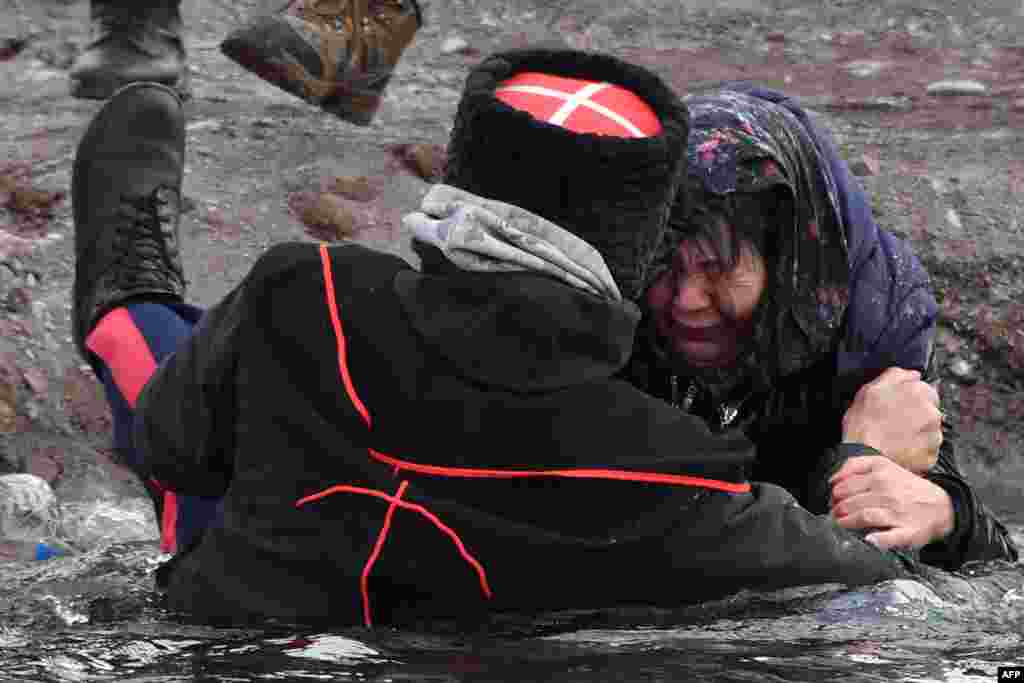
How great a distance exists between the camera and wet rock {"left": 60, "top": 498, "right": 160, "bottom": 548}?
156 inches

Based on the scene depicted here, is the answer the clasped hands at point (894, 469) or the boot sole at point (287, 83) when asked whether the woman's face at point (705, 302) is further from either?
the boot sole at point (287, 83)

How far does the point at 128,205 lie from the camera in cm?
364

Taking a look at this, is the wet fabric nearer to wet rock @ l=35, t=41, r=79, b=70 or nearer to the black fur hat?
the black fur hat

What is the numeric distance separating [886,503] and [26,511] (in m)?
1.84

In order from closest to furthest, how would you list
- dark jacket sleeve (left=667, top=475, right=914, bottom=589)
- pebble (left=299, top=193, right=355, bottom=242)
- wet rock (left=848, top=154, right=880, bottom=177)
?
1. dark jacket sleeve (left=667, top=475, right=914, bottom=589)
2. pebble (left=299, top=193, right=355, bottom=242)
3. wet rock (left=848, top=154, right=880, bottom=177)

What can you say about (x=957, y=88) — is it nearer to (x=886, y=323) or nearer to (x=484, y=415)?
Result: (x=886, y=323)

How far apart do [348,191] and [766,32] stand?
300 centimetres

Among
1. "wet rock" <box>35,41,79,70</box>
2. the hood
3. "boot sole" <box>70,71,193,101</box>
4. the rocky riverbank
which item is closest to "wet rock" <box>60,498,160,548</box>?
the rocky riverbank

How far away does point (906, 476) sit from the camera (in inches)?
136

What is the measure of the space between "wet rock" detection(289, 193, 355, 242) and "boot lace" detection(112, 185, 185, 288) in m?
1.60

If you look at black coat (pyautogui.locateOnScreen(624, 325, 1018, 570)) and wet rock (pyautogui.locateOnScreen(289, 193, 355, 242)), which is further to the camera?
wet rock (pyautogui.locateOnScreen(289, 193, 355, 242))

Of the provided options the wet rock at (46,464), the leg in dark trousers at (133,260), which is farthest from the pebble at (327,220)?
the leg in dark trousers at (133,260)

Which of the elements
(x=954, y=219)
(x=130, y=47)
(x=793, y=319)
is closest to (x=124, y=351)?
(x=793, y=319)

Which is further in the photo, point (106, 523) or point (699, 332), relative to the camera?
point (106, 523)
